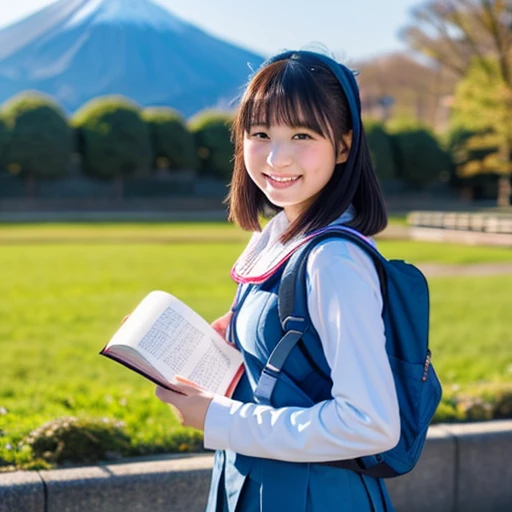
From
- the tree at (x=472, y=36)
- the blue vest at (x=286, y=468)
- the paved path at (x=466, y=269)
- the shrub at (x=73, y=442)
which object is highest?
the tree at (x=472, y=36)

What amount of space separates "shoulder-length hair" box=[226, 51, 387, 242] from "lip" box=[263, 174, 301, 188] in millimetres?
74

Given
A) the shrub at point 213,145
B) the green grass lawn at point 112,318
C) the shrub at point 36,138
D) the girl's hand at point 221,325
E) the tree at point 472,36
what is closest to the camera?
the girl's hand at point 221,325

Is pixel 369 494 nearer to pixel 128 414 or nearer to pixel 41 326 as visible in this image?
pixel 128 414

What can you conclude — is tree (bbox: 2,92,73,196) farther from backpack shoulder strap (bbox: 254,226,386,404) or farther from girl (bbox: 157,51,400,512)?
backpack shoulder strap (bbox: 254,226,386,404)

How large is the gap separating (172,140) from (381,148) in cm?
1138

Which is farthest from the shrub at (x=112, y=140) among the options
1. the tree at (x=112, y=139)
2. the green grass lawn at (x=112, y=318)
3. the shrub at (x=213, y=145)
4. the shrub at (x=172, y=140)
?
the green grass lawn at (x=112, y=318)

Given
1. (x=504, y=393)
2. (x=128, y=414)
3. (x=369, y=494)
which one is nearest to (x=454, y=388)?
(x=504, y=393)

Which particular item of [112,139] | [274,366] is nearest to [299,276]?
[274,366]

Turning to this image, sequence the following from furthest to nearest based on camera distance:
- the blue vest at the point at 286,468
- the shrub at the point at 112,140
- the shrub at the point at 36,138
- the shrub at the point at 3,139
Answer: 1. the shrub at the point at 112,140
2. the shrub at the point at 3,139
3. the shrub at the point at 36,138
4. the blue vest at the point at 286,468

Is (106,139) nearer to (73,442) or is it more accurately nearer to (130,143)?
(130,143)

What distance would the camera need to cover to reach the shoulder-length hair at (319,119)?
5.66 feet

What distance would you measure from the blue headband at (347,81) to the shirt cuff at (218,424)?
0.58 m

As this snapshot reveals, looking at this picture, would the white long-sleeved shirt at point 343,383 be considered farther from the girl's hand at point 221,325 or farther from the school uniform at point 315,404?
the girl's hand at point 221,325

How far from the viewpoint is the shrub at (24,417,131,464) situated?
3.09 metres
